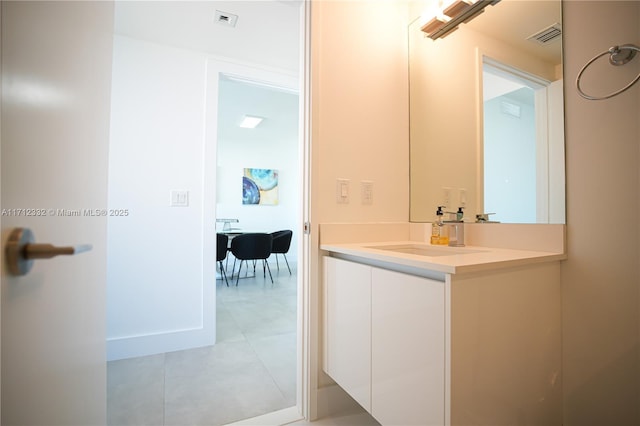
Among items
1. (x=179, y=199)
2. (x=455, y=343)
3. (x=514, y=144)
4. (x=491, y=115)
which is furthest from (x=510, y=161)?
(x=179, y=199)

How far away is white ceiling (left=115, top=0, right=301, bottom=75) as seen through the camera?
1844mm

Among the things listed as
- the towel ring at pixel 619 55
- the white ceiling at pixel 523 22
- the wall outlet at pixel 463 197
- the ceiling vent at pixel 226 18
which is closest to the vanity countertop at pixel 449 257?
the wall outlet at pixel 463 197

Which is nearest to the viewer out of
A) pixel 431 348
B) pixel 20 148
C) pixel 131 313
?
pixel 20 148

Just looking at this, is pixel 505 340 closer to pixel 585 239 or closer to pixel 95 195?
pixel 585 239

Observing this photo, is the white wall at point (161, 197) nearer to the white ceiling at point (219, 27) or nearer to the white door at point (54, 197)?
the white ceiling at point (219, 27)

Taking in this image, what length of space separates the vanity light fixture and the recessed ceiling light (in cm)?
335

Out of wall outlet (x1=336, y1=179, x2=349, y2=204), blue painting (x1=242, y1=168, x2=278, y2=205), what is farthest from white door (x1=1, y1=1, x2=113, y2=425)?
blue painting (x1=242, y1=168, x2=278, y2=205)

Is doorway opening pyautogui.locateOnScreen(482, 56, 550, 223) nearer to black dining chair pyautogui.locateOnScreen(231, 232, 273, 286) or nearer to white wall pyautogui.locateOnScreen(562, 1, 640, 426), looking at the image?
white wall pyautogui.locateOnScreen(562, 1, 640, 426)

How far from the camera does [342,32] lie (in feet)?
5.28

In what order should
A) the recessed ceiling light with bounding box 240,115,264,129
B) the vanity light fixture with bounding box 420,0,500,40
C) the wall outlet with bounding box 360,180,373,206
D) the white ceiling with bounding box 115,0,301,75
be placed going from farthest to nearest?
the recessed ceiling light with bounding box 240,115,264,129 < the white ceiling with bounding box 115,0,301,75 < the wall outlet with bounding box 360,180,373,206 < the vanity light fixture with bounding box 420,0,500,40

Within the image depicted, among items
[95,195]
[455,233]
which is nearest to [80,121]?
[95,195]

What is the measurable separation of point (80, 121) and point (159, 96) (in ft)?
5.71

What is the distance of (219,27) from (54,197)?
188cm

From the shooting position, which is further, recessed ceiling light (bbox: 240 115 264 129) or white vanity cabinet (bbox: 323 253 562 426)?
recessed ceiling light (bbox: 240 115 264 129)
